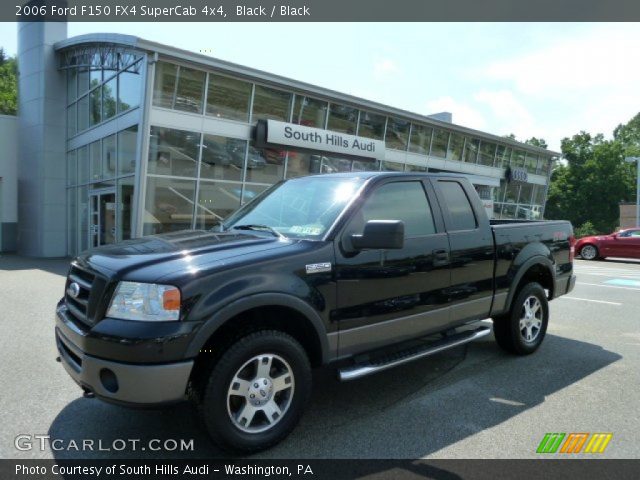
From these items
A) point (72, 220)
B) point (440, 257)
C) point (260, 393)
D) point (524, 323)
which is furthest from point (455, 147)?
point (260, 393)

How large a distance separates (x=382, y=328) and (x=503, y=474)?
4.19ft

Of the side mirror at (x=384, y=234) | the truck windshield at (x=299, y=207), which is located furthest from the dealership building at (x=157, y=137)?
the side mirror at (x=384, y=234)

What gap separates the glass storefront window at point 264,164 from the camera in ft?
50.4

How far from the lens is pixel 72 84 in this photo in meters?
17.8

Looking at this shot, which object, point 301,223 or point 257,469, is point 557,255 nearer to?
point 301,223

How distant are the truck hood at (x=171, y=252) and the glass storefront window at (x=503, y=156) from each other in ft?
86.0

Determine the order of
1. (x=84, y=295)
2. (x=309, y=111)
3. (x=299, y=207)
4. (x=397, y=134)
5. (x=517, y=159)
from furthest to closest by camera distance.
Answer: (x=517, y=159) → (x=397, y=134) → (x=309, y=111) → (x=299, y=207) → (x=84, y=295)

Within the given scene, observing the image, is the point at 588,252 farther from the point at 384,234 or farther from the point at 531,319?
the point at 384,234

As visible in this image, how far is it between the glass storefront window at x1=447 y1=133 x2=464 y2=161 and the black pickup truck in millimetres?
19704

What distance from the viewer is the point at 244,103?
594 inches

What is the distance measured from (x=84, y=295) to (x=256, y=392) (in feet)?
4.46

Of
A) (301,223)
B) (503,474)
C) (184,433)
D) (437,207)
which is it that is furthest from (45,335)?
(503,474)

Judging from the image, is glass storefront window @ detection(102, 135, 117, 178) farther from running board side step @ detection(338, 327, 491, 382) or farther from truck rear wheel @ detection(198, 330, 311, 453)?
truck rear wheel @ detection(198, 330, 311, 453)

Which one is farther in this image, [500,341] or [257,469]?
[500,341]
